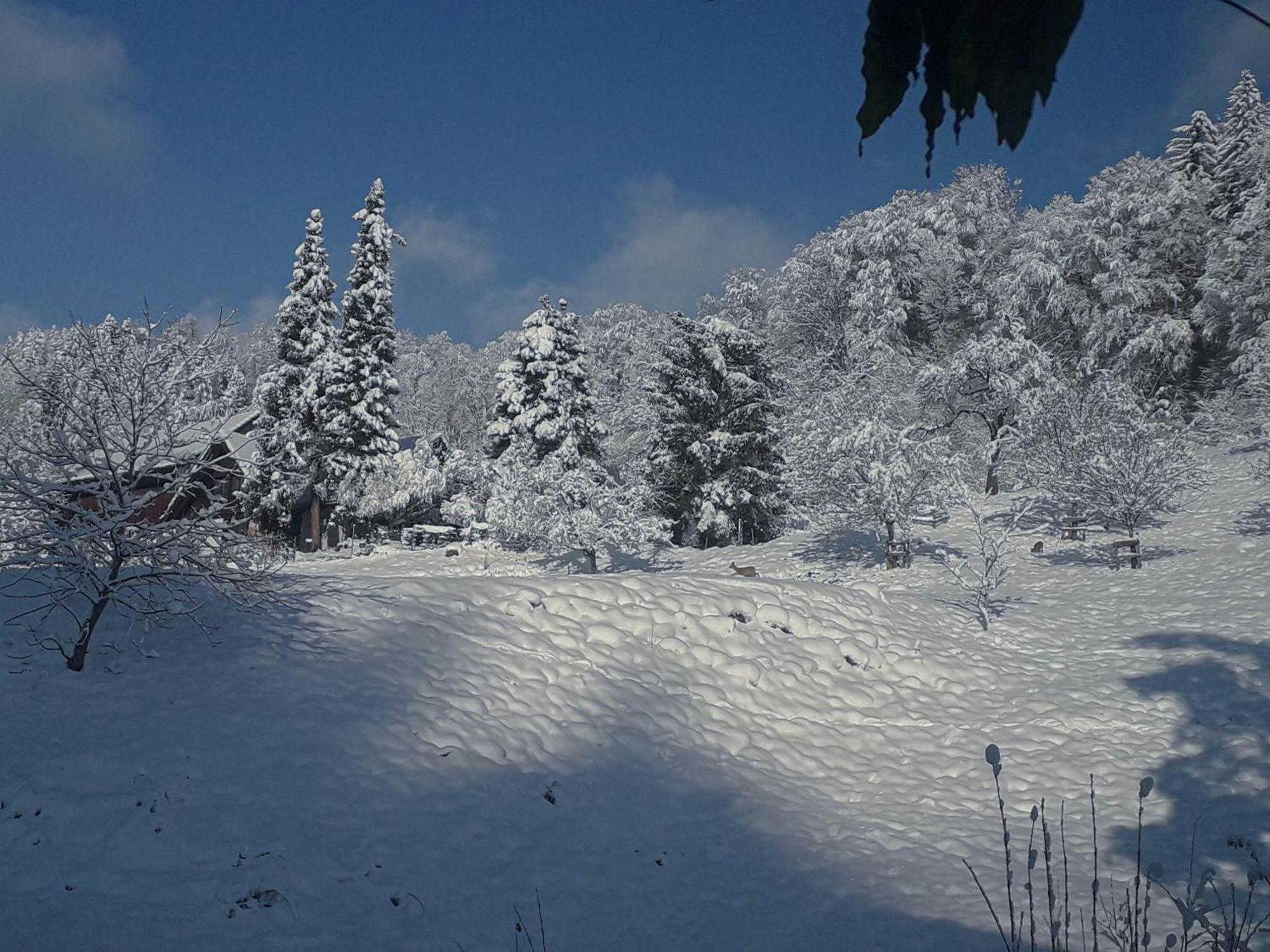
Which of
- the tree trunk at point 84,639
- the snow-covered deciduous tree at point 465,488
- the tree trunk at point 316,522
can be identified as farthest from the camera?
the tree trunk at point 316,522

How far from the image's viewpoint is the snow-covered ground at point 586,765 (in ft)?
15.5

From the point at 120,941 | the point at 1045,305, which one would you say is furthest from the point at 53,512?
the point at 1045,305

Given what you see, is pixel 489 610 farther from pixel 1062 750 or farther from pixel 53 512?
pixel 1062 750

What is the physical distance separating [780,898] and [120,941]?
156 inches

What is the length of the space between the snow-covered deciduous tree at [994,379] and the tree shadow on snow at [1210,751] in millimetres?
14827

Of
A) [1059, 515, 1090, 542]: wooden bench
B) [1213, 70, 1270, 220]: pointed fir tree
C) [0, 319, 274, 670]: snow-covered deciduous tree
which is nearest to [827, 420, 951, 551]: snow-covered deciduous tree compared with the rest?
[1059, 515, 1090, 542]: wooden bench

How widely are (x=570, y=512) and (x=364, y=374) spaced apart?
11274 mm

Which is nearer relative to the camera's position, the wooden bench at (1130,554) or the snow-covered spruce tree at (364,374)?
the wooden bench at (1130,554)

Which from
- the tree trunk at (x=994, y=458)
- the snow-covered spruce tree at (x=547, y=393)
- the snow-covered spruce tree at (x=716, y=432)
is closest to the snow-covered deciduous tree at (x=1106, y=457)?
the tree trunk at (x=994, y=458)

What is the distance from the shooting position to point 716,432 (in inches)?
1032

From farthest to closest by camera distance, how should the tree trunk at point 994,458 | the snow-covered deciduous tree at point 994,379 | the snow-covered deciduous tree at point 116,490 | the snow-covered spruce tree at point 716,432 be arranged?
the snow-covered deciduous tree at point 994,379 < the snow-covered spruce tree at point 716,432 < the tree trunk at point 994,458 < the snow-covered deciduous tree at point 116,490

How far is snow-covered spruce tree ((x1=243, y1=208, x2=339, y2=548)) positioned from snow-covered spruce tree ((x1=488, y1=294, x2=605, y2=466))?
613cm

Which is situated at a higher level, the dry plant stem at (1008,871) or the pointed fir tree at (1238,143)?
the pointed fir tree at (1238,143)

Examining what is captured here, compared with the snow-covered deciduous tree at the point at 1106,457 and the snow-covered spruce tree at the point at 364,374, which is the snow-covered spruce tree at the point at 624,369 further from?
the snow-covered deciduous tree at the point at 1106,457
